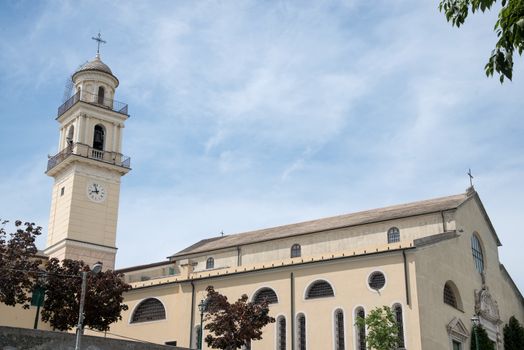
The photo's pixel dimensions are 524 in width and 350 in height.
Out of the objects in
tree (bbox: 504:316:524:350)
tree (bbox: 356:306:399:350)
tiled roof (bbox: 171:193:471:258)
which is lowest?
tree (bbox: 356:306:399:350)

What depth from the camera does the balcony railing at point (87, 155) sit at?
180 feet

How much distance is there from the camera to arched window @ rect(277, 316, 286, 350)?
40.8 meters

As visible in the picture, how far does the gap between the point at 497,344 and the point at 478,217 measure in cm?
855

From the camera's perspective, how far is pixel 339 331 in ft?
128

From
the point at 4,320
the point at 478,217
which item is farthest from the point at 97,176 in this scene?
the point at 478,217

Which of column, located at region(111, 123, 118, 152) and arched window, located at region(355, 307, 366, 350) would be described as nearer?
arched window, located at region(355, 307, 366, 350)

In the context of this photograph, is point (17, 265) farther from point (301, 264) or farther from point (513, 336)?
point (513, 336)

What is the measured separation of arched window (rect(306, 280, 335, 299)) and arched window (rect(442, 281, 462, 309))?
6.99 metres

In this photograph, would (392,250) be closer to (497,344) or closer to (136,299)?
(497,344)

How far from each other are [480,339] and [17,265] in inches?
1065

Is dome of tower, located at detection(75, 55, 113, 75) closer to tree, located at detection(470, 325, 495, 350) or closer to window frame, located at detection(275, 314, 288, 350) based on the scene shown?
window frame, located at detection(275, 314, 288, 350)

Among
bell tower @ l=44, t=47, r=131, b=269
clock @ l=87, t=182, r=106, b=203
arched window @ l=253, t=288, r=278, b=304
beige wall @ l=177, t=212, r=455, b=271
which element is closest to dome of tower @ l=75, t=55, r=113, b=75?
bell tower @ l=44, t=47, r=131, b=269

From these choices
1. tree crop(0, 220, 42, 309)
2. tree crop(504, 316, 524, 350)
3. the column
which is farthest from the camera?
the column

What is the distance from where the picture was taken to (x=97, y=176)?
181ft
